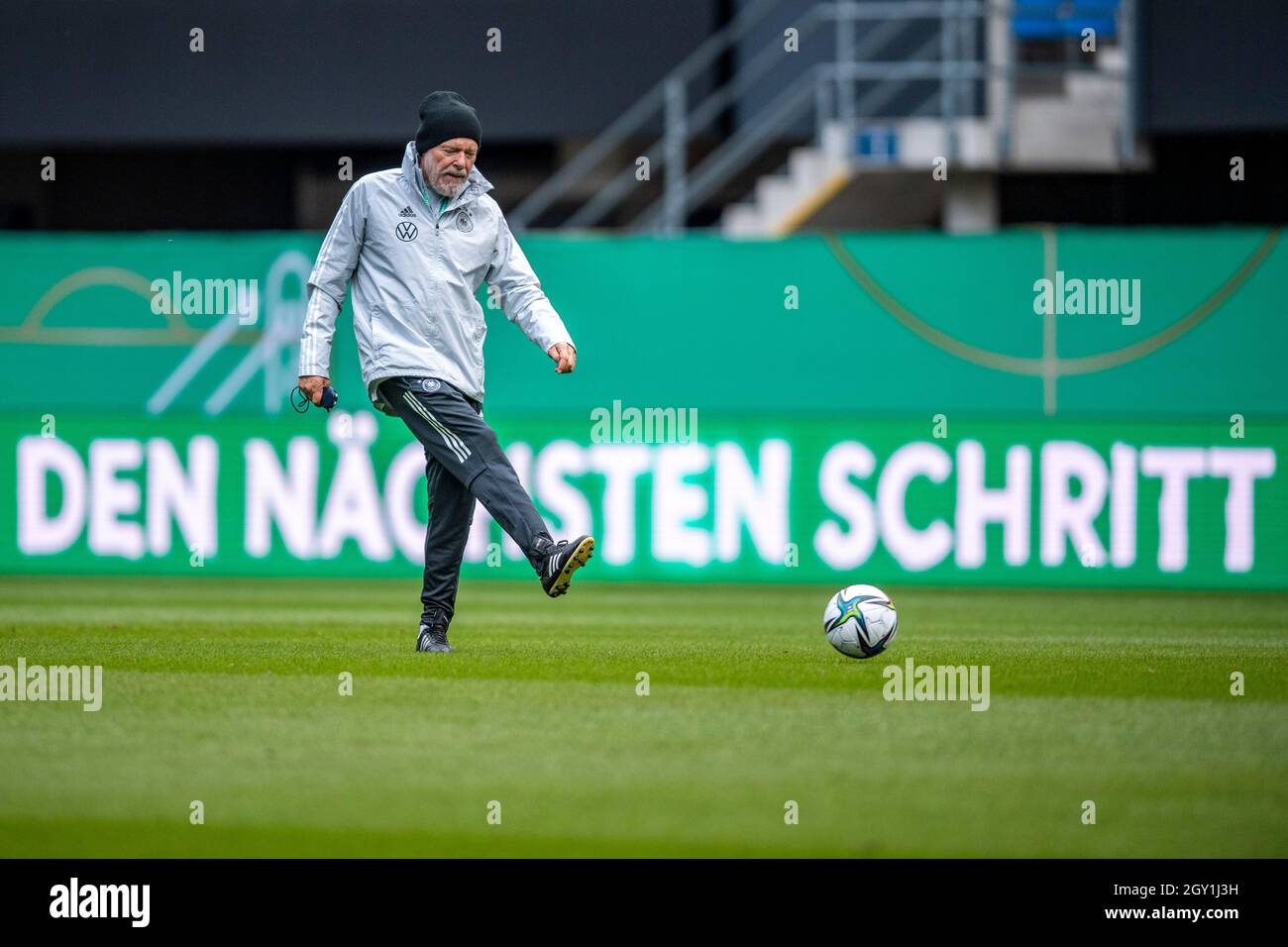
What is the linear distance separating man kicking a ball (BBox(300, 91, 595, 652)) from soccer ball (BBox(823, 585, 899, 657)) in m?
1.41

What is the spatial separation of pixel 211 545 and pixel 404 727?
8.81m

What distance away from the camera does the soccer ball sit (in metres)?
8.70

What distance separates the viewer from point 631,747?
6.38 m

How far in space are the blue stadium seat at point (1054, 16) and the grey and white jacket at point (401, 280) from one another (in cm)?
1189
